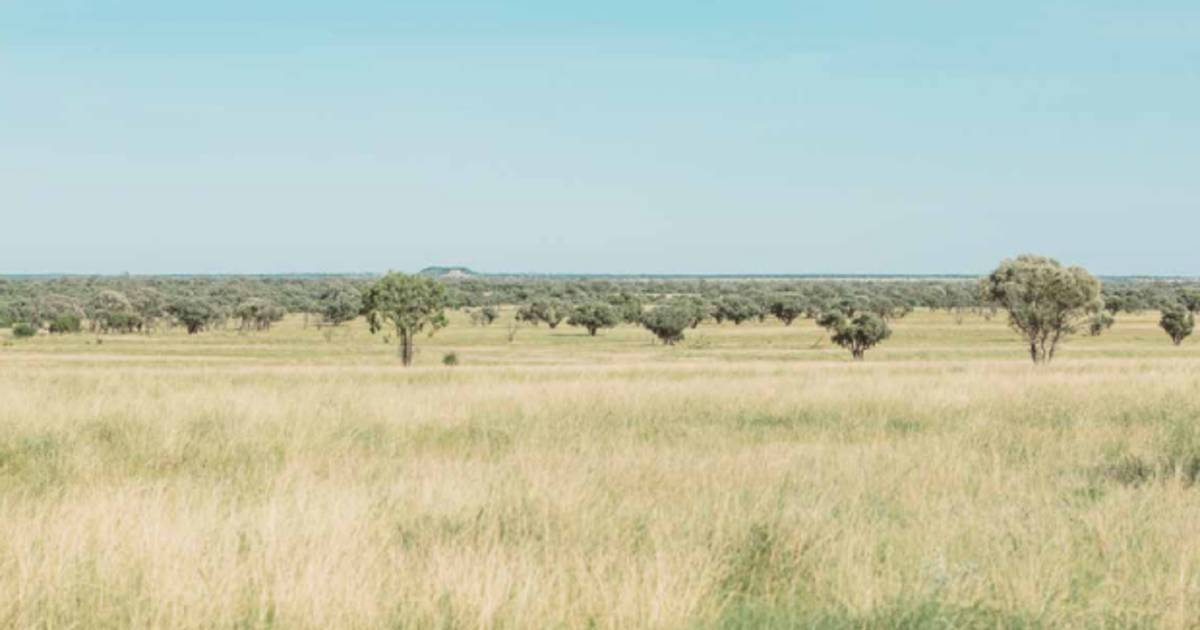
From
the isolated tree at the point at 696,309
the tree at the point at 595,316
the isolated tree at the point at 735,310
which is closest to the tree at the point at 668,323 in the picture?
the tree at the point at 595,316

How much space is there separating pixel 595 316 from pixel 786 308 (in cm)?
3674

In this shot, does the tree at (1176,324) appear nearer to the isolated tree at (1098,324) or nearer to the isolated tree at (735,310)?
the isolated tree at (1098,324)

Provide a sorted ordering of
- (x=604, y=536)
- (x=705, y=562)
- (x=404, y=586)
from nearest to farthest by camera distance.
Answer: (x=404, y=586)
(x=705, y=562)
(x=604, y=536)

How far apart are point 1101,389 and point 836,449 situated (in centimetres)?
865

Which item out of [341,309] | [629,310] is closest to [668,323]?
[629,310]

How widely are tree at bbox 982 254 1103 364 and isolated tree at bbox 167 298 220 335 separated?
113457mm

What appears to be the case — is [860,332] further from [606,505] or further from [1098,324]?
[606,505]

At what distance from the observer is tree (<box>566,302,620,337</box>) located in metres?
147

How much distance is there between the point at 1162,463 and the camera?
10977 mm

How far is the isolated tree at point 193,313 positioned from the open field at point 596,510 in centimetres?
13909

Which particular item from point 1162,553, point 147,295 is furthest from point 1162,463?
point 147,295

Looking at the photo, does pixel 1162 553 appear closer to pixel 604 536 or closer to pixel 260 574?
pixel 604 536

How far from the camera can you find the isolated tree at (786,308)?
169 m

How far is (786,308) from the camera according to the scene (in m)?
169
